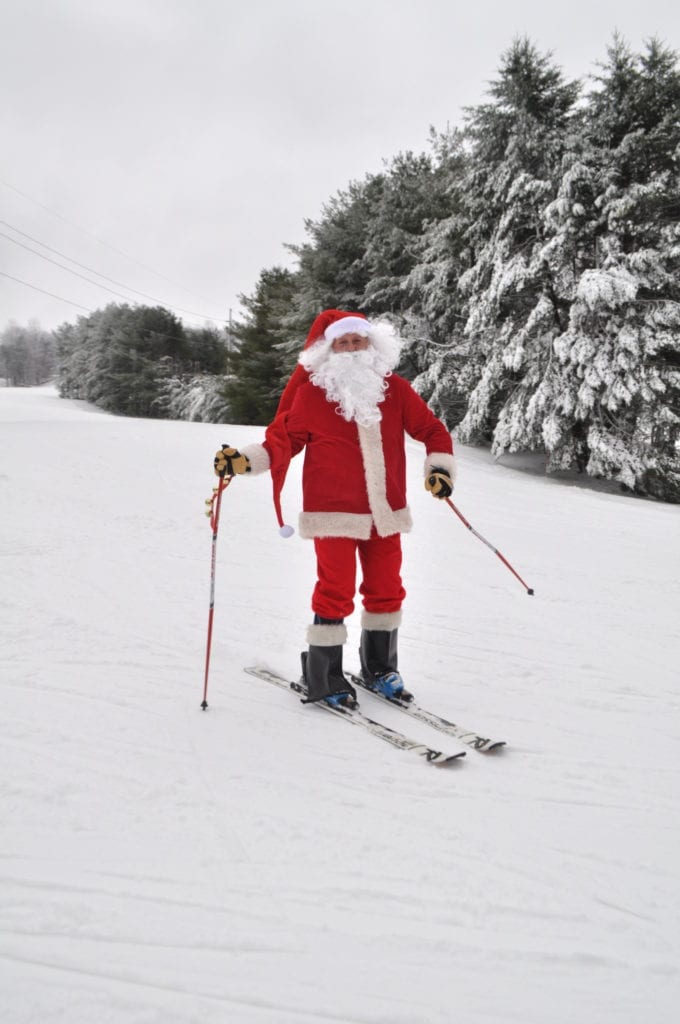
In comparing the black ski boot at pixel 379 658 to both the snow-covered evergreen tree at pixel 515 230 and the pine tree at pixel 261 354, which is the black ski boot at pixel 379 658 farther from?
the pine tree at pixel 261 354

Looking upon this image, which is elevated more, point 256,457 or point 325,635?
point 256,457

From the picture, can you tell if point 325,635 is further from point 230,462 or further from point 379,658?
point 230,462

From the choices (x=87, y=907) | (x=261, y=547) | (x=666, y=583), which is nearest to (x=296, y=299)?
(x=261, y=547)

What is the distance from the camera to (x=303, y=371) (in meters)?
3.31

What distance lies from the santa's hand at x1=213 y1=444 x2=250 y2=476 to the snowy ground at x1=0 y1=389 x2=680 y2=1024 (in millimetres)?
1051

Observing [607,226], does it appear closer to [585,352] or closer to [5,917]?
[585,352]

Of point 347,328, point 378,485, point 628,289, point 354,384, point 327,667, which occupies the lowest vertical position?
point 327,667

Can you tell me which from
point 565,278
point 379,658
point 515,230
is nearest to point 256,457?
point 379,658

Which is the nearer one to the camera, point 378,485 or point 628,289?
point 378,485

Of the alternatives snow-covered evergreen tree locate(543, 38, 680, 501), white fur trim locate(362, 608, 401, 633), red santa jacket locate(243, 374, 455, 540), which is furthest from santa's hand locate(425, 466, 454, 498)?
snow-covered evergreen tree locate(543, 38, 680, 501)

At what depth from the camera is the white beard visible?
10.2 feet

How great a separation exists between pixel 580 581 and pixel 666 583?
0.69 m

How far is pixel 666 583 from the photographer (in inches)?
201

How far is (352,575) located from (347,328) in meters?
1.26
